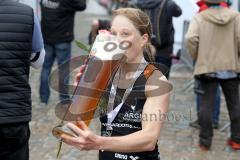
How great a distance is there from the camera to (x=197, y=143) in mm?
5859

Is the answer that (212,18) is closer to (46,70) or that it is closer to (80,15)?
(46,70)

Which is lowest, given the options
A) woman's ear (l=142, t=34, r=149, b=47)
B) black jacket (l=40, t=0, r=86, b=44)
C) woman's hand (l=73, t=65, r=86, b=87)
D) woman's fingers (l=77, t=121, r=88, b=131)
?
black jacket (l=40, t=0, r=86, b=44)

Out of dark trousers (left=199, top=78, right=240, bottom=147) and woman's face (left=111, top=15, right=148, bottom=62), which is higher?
woman's face (left=111, top=15, right=148, bottom=62)

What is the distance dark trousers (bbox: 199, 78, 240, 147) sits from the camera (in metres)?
5.54

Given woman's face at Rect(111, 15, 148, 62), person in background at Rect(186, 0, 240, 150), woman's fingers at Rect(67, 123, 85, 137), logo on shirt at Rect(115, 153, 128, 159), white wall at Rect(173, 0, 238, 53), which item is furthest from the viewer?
white wall at Rect(173, 0, 238, 53)

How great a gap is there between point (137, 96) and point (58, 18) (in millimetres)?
4693

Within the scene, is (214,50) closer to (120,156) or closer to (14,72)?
(14,72)

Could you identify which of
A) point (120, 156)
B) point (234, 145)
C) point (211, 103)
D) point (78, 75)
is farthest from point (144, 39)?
point (234, 145)

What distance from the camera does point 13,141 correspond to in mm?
3414

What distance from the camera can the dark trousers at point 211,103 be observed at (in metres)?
5.54

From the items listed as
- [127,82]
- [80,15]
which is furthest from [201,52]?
[80,15]

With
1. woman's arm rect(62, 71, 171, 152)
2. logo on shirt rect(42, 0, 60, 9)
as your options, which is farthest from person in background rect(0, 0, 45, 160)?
logo on shirt rect(42, 0, 60, 9)

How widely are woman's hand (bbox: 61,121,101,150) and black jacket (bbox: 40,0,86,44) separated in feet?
16.5

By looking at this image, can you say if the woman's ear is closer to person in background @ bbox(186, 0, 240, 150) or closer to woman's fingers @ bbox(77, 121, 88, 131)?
woman's fingers @ bbox(77, 121, 88, 131)
